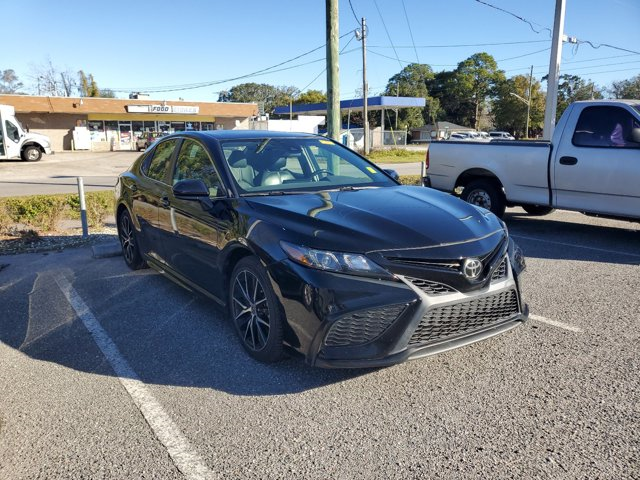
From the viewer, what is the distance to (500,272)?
11.1 feet

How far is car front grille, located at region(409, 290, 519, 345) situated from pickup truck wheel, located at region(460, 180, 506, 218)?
5.26 metres

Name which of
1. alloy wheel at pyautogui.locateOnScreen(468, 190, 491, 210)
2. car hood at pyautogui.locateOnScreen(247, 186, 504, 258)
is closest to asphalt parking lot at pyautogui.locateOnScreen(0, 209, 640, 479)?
car hood at pyautogui.locateOnScreen(247, 186, 504, 258)

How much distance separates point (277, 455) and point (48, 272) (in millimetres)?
4763

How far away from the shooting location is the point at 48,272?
628 cm

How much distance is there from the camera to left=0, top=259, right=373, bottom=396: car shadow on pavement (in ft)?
11.4

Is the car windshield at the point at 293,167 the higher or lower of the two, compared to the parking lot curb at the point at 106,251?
higher

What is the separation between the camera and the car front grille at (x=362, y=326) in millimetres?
2992

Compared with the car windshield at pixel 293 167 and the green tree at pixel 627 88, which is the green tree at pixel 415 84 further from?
the car windshield at pixel 293 167

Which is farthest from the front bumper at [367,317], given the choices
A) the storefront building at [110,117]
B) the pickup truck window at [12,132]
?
the storefront building at [110,117]

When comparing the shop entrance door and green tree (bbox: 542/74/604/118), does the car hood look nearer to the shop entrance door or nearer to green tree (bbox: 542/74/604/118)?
the shop entrance door

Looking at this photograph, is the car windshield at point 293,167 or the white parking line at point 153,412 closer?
the white parking line at point 153,412

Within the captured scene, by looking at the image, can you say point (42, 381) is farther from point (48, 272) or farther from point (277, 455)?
point (48, 272)

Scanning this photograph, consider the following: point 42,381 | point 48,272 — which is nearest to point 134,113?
point 48,272

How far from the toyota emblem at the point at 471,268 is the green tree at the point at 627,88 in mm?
81921
